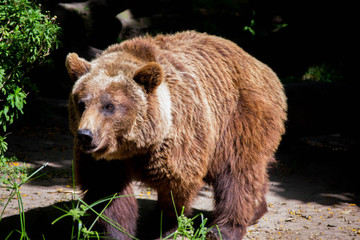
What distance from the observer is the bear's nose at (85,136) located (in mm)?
3326

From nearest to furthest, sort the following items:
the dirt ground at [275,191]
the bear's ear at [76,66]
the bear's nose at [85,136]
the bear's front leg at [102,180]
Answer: the bear's nose at [85,136] → the bear's ear at [76,66] → the bear's front leg at [102,180] → the dirt ground at [275,191]

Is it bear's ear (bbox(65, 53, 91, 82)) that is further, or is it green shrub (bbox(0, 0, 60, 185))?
green shrub (bbox(0, 0, 60, 185))

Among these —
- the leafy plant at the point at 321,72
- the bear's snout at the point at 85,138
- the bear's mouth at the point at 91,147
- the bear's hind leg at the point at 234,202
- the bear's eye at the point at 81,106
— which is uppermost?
the bear's eye at the point at 81,106

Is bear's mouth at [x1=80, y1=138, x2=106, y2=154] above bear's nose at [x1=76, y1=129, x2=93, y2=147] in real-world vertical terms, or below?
below

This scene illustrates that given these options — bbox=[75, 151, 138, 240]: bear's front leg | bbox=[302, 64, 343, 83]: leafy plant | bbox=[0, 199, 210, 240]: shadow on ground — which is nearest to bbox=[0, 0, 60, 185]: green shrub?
bbox=[0, 199, 210, 240]: shadow on ground

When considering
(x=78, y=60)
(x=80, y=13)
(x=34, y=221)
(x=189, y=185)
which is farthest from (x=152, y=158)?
(x=80, y=13)

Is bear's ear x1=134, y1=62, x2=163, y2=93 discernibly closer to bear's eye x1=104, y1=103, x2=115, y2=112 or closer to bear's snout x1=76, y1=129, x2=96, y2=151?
bear's eye x1=104, y1=103, x2=115, y2=112

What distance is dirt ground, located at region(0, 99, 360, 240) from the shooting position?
487cm

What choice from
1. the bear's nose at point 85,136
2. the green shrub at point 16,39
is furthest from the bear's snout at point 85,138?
the green shrub at point 16,39

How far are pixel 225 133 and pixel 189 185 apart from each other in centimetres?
75

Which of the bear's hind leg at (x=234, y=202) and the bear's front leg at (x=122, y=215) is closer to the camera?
the bear's front leg at (x=122, y=215)

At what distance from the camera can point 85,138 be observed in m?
3.35

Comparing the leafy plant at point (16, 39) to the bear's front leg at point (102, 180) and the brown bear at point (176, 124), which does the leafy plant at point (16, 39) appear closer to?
the brown bear at point (176, 124)

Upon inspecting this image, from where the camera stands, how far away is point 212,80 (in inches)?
177
